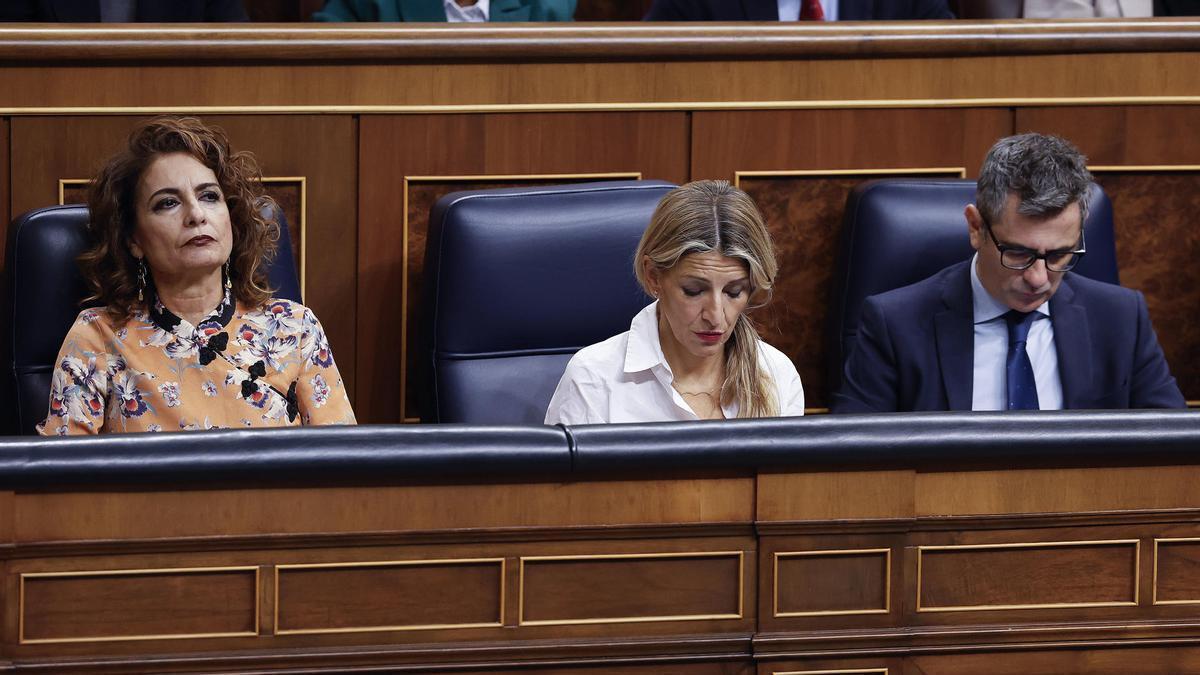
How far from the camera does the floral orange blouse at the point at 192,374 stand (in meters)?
1.74

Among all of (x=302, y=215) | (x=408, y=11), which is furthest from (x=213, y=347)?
(x=408, y=11)

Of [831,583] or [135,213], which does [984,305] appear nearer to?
[831,583]

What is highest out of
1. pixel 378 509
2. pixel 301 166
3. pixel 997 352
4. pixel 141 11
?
pixel 141 11

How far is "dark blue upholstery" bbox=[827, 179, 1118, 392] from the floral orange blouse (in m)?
0.68

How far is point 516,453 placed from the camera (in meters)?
1.20

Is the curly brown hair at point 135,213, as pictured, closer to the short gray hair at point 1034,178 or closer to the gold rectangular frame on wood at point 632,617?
the gold rectangular frame on wood at point 632,617

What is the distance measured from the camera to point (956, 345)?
6.09 ft

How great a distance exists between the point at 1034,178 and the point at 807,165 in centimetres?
42

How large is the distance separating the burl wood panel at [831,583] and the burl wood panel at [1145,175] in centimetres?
113

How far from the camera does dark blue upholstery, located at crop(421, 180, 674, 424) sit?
1886mm

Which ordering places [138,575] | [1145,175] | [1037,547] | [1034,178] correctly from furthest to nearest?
1. [1145,175]
2. [1034,178]
3. [1037,547]
4. [138,575]

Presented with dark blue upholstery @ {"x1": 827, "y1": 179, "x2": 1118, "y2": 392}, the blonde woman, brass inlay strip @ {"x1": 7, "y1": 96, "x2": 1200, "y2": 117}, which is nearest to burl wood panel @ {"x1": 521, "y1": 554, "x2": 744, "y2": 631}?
the blonde woman

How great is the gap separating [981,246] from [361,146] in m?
0.80

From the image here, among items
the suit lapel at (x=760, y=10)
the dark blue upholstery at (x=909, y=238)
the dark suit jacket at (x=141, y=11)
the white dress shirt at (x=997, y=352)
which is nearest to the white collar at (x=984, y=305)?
the white dress shirt at (x=997, y=352)
